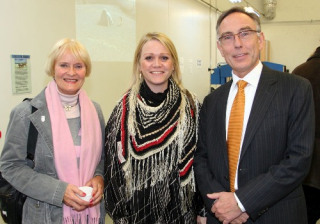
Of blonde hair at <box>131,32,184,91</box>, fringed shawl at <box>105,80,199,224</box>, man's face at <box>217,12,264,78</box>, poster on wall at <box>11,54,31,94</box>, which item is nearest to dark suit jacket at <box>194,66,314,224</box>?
man's face at <box>217,12,264,78</box>

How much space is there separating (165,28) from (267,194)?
4134 millimetres

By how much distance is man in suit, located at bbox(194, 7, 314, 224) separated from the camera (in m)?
1.45

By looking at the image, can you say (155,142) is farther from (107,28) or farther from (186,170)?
(107,28)

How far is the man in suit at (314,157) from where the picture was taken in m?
2.14

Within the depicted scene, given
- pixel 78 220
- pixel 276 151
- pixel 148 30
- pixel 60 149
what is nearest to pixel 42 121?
pixel 60 149

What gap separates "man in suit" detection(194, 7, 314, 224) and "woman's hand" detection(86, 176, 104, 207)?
61cm

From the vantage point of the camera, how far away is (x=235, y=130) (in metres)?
1.59

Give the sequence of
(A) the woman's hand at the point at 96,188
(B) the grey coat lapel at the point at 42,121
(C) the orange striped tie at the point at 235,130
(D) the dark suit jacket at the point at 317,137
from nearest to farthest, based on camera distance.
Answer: (C) the orange striped tie at the point at 235,130
(B) the grey coat lapel at the point at 42,121
(A) the woman's hand at the point at 96,188
(D) the dark suit jacket at the point at 317,137

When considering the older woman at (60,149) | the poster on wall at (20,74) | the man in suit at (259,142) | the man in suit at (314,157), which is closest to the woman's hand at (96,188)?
the older woman at (60,149)

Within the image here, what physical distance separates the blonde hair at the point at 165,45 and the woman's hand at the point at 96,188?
0.63 meters

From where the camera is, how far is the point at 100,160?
6.71ft

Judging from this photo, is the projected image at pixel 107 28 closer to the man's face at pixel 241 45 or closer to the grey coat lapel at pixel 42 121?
the grey coat lapel at pixel 42 121

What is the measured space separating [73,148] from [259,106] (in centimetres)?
102

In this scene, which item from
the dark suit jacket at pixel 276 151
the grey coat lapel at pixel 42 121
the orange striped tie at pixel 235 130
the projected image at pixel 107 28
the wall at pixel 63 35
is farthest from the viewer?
the projected image at pixel 107 28
